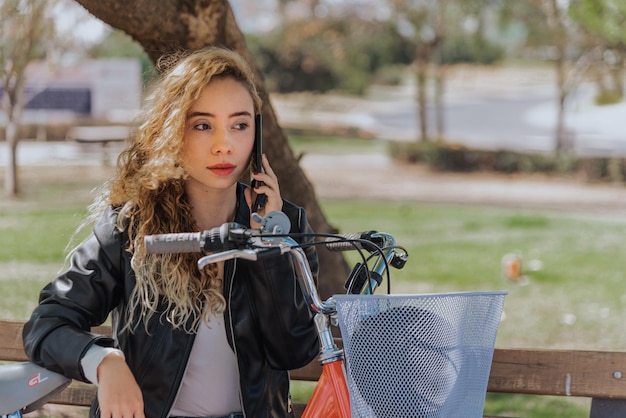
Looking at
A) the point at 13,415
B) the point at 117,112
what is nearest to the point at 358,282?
the point at 13,415

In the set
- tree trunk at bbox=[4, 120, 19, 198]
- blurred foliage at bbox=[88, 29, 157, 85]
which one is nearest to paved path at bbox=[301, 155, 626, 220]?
blurred foliage at bbox=[88, 29, 157, 85]

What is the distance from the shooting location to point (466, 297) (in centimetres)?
206

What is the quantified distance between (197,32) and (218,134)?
189 centimetres

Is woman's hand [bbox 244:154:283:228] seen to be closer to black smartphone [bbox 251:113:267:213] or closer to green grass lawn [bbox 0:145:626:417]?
black smartphone [bbox 251:113:267:213]

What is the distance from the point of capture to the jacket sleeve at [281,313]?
2.58m

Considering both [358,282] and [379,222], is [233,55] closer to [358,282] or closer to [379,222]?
[358,282]

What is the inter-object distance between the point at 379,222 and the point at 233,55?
13729 millimetres

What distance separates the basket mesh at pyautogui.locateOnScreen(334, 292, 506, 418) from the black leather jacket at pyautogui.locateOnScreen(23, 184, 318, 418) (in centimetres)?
56

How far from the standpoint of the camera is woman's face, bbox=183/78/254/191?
100.0 inches

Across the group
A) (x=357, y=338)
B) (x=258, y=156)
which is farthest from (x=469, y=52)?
(x=357, y=338)

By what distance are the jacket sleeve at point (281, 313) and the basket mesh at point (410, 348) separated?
1.80 ft

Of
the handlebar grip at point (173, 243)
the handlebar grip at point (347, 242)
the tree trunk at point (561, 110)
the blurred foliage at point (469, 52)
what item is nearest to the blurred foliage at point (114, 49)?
the tree trunk at point (561, 110)

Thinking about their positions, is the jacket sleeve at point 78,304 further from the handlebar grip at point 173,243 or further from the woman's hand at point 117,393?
the handlebar grip at point 173,243

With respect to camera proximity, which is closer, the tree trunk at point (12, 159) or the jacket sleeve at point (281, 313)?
the jacket sleeve at point (281, 313)
